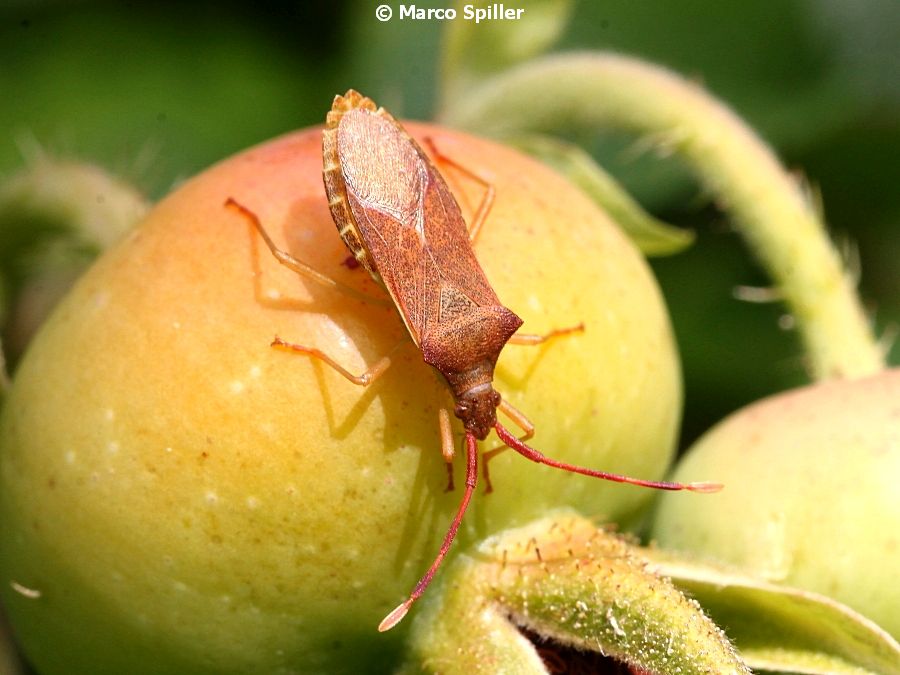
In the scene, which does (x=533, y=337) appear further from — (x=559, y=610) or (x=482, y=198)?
(x=559, y=610)

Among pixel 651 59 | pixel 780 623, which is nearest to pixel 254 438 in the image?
pixel 780 623

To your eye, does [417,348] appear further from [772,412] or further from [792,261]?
[792,261]

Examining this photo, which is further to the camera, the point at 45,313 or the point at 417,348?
the point at 45,313

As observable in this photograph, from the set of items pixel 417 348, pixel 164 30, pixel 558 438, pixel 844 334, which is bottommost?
pixel 844 334

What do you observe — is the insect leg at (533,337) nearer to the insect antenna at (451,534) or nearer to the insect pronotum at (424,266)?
the insect pronotum at (424,266)

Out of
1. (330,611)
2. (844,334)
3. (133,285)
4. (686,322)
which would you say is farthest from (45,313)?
(686,322)

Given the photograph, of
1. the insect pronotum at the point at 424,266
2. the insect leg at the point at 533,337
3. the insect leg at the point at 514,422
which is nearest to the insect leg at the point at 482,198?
the insect pronotum at the point at 424,266
